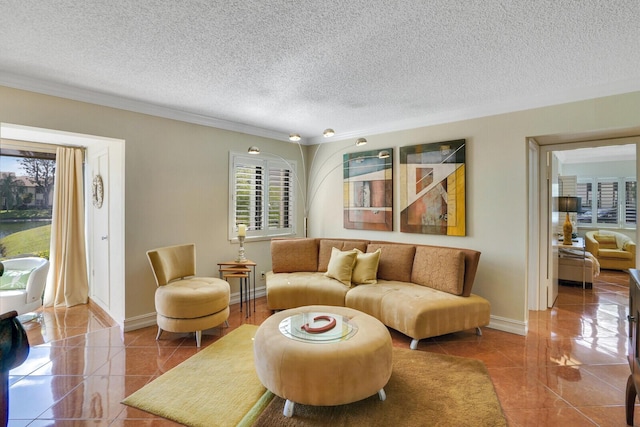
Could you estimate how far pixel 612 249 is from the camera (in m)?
6.71

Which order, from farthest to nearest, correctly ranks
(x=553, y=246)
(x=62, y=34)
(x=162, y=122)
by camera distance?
(x=553, y=246)
(x=162, y=122)
(x=62, y=34)

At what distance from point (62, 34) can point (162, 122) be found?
1.69 meters

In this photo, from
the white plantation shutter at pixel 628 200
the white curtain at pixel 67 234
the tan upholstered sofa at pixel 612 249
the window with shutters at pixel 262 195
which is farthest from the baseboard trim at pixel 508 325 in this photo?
the white plantation shutter at pixel 628 200

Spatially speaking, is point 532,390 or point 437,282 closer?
point 532,390

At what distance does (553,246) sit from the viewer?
446cm

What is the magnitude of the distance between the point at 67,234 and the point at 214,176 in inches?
88.9

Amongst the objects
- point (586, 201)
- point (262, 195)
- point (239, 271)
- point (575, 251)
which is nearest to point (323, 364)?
point (239, 271)

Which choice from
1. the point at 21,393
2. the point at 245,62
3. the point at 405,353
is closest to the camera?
the point at 21,393

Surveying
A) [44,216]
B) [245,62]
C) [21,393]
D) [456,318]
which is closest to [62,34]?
[245,62]

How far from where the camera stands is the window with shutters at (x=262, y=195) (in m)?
4.64

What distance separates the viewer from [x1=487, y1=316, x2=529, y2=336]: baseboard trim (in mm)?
3535

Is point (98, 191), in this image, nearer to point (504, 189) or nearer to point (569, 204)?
point (504, 189)

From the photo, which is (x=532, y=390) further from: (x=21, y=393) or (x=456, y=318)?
(x=21, y=393)

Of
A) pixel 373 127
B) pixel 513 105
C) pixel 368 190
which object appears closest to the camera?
pixel 513 105
